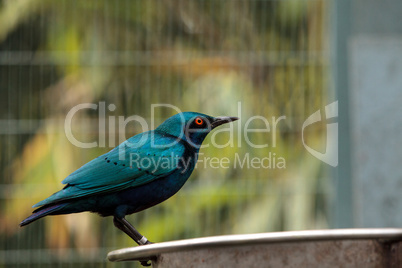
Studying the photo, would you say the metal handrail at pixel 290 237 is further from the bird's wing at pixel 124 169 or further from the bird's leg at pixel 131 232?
the bird's wing at pixel 124 169

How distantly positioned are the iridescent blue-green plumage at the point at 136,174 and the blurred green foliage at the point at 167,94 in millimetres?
2069

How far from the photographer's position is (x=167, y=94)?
4512mm

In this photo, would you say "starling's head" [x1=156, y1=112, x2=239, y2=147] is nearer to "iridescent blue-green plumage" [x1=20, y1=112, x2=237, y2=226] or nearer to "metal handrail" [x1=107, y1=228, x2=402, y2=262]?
"iridescent blue-green plumage" [x1=20, y1=112, x2=237, y2=226]

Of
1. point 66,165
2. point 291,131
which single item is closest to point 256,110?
point 291,131

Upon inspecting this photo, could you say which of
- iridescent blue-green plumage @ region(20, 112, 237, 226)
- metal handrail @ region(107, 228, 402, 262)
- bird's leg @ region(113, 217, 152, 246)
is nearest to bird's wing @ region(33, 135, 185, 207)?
iridescent blue-green plumage @ region(20, 112, 237, 226)

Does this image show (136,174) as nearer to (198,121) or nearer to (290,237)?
(198,121)

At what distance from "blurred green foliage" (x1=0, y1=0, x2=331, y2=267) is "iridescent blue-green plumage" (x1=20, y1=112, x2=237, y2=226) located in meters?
2.07

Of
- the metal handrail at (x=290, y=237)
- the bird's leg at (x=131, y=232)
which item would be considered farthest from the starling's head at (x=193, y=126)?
the metal handrail at (x=290, y=237)

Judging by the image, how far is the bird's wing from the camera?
2105mm

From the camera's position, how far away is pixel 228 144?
4.29 meters

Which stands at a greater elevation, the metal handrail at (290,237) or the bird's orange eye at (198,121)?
the bird's orange eye at (198,121)

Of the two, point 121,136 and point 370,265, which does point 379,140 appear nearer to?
point 121,136

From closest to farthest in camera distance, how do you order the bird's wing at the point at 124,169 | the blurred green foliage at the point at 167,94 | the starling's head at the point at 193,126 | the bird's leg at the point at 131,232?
the bird's leg at the point at 131,232, the bird's wing at the point at 124,169, the starling's head at the point at 193,126, the blurred green foliage at the point at 167,94

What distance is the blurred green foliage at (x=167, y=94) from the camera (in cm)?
441
